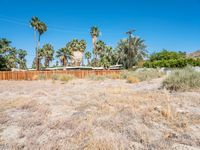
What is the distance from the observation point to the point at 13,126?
418cm

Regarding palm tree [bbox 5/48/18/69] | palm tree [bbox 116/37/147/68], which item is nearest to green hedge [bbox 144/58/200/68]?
palm tree [bbox 116/37/147/68]

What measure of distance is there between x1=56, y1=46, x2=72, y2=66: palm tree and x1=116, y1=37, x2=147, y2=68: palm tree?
16.7 meters

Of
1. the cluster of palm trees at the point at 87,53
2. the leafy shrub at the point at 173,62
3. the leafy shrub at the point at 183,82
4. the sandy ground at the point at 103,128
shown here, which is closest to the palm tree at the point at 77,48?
the cluster of palm trees at the point at 87,53

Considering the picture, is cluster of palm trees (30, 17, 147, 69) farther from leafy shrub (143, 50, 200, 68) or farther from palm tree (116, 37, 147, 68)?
leafy shrub (143, 50, 200, 68)

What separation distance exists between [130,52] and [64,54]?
2294 centimetres

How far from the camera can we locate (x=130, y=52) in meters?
34.2

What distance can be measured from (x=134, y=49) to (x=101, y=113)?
32.4 metres

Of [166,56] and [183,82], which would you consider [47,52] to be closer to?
[166,56]

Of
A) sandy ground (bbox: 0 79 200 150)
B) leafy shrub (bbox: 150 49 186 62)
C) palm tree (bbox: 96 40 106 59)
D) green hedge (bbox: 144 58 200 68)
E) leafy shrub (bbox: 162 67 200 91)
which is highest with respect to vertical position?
palm tree (bbox: 96 40 106 59)

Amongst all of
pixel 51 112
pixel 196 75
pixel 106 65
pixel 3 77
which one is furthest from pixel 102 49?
pixel 51 112

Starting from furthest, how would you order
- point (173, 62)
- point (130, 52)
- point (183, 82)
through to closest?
point (130, 52), point (173, 62), point (183, 82)

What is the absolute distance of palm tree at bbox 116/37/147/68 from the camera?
Answer: 34.7 m

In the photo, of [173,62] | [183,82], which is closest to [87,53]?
[173,62]

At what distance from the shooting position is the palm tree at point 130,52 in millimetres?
34656
